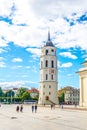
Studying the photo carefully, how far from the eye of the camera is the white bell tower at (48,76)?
320 feet

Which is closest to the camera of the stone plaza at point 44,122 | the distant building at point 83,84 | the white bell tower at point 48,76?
the stone plaza at point 44,122

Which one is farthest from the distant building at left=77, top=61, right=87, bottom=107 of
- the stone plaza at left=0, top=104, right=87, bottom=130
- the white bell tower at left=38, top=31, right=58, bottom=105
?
the white bell tower at left=38, top=31, right=58, bottom=105

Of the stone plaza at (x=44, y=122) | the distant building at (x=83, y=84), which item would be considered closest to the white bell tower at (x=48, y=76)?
the distant building at (x=83, y=84)

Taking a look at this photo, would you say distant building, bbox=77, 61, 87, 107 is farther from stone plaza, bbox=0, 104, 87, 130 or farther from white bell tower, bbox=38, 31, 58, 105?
white bell tower, bbox=38, 31, 58, 105

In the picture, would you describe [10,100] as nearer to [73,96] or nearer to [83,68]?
[73,96]

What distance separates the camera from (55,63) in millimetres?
101500

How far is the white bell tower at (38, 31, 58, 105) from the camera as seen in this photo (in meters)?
97.6

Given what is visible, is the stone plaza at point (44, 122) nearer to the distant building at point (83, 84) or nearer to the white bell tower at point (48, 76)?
the distant building at point (83, 84)

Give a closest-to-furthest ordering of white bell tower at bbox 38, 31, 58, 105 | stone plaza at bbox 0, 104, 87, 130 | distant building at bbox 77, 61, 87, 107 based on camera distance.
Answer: stone plaza at bbox 0, 104, 87, 130 < distant building at bbox 77, 61, 87, 107 < white bell tower at bbox 38, 31, 58, 105

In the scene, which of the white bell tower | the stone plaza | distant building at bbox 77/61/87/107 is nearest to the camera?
the stone plaza

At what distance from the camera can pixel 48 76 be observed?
98.9 m

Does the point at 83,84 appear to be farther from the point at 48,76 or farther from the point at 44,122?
the point at 44,122

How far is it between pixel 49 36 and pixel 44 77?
19636 mm

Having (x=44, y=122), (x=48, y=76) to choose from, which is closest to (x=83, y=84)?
(x=48, y=76)
